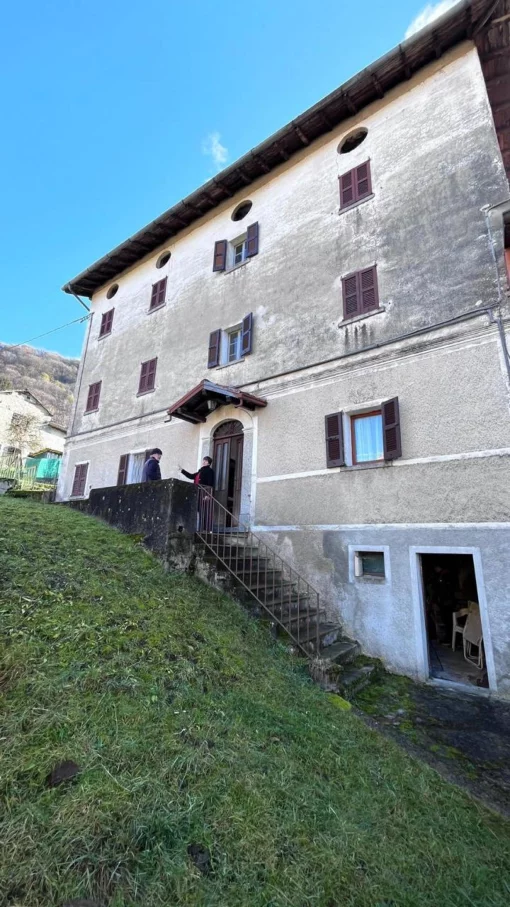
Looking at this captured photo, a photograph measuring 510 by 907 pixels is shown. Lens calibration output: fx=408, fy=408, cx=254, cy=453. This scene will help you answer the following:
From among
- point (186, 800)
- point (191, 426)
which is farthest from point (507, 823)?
point (191, 426)

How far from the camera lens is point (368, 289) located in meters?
8.88

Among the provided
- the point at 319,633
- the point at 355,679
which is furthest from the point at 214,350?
the point at 355,679

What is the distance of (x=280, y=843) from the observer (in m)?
2.49

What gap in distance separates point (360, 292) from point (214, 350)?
4315 mm

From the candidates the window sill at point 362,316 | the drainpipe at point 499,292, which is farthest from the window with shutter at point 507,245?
the window sill at point 362,316

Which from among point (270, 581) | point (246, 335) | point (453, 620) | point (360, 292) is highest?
point (360, 292)

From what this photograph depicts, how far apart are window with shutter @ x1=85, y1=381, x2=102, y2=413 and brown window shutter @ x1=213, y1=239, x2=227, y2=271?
6080mm

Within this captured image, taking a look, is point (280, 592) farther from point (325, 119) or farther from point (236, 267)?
point (325, 119)

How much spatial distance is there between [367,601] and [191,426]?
6.44 meters

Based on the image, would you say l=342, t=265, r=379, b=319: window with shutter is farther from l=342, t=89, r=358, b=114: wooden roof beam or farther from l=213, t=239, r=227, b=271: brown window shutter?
l=342, t=89, r=358, b=114: wooden roof beam

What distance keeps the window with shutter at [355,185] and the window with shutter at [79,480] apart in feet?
36.7

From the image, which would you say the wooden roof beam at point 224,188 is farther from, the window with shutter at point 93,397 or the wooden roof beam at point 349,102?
the window with shutter at point 93,397

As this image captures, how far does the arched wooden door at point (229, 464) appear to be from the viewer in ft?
33.7

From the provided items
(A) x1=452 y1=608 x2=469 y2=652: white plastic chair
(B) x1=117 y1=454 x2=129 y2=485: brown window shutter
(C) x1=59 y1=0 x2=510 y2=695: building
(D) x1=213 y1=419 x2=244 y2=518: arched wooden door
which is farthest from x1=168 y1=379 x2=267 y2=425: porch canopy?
(A) x1=452 y1=608 x2=469 y2=652: white plastic chair
